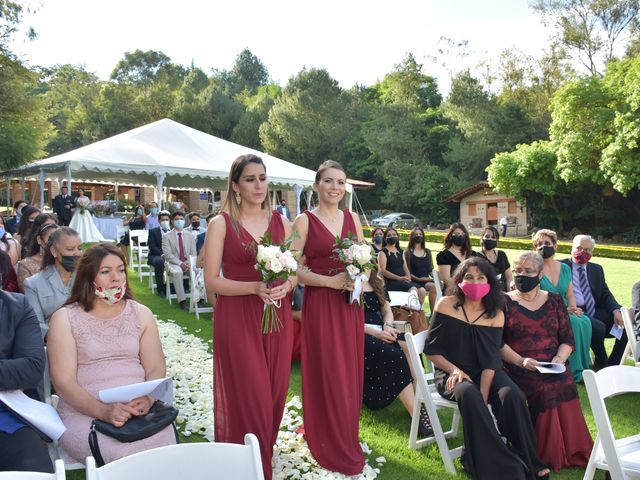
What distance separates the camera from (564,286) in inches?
284

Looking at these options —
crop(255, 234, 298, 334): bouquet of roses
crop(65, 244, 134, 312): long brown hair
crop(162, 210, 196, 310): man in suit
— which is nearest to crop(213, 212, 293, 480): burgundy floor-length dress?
crop(255, 234, 298, 334): bouquet of roses

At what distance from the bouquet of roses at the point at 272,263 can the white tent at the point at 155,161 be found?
58.2 ft

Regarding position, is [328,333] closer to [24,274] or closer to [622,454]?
[622,454]

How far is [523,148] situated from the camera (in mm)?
39812

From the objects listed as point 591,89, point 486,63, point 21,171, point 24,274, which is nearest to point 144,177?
point 21,171

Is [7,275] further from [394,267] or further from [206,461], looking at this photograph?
[394,267]

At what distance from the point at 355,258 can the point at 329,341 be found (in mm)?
656

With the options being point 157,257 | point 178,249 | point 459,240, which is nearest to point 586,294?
point 459,240

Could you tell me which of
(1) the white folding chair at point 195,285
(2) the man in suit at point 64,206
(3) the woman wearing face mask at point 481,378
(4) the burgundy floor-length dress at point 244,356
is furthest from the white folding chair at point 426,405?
(2) the man in suit at point 64,206

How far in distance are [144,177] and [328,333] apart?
2349cm

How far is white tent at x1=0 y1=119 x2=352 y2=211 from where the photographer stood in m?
20.3

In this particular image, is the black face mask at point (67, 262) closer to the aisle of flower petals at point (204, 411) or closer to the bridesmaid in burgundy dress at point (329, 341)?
the aisle of flower petals at point (204, 411)

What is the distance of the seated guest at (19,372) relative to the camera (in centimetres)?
312

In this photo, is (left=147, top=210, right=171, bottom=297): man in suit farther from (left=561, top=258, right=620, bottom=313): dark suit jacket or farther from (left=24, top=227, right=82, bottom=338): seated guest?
(left=561, top=258, right=620, bottom=313): dark suit jacket
